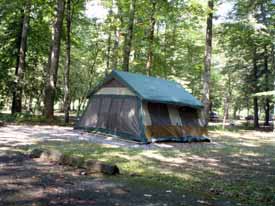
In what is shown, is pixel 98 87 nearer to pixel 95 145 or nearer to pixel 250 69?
pixel 95 145

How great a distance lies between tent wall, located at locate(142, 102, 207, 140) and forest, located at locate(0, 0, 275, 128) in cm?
404

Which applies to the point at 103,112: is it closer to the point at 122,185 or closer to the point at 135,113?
the point at 135,113

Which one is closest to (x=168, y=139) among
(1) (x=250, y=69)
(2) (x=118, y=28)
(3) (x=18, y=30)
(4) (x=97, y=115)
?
(4) (x=97, y=115)

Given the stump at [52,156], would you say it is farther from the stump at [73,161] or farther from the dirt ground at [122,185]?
the dirt ground at [122,185]

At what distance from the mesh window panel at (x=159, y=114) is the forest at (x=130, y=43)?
5408 mm

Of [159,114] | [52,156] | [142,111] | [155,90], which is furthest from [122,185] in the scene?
[155,90]

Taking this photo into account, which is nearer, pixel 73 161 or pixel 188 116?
pixel 73 161

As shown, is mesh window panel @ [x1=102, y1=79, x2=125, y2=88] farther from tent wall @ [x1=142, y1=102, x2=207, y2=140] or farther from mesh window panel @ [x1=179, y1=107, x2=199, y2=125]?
mesh window panel @ [x1=179, y1=107, x2=199, y2=125]

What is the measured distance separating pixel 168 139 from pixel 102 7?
14.1m

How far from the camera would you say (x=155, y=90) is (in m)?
12.8

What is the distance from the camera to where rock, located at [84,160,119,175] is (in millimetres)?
5980

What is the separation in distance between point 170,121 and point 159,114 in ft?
2.01

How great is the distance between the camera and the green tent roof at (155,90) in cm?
1208

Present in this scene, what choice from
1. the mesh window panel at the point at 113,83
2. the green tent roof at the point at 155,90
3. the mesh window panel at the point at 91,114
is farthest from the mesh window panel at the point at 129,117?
the mesh window panel at the point at 91,114
